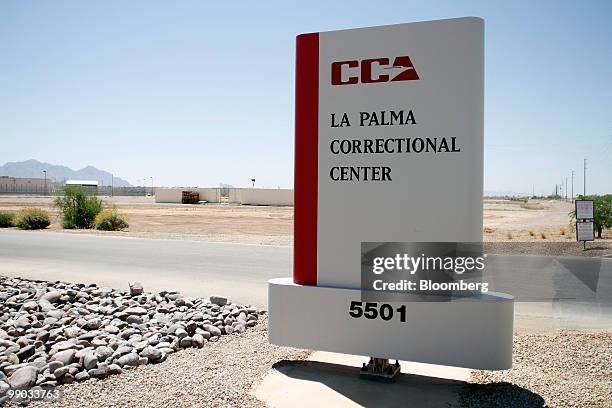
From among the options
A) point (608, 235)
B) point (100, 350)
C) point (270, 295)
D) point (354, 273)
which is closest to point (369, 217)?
point (354, 273)

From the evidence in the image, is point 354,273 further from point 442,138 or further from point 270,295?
point 442,138

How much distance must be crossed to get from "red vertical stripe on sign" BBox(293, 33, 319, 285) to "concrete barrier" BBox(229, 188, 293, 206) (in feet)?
236

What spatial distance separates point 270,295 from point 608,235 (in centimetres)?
2325

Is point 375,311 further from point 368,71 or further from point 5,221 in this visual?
point 5,221

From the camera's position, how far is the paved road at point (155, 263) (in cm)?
1113

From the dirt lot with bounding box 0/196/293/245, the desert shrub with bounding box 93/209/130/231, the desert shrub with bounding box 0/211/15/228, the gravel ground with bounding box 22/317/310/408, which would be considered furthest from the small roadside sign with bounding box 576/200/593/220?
the desert shrub with bounding box 0/211/15/228

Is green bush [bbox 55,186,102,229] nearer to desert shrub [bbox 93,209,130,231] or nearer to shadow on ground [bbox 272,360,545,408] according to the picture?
desert shrub [bbox 93,209,130,231]

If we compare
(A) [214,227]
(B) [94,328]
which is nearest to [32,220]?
(A) [214,227]

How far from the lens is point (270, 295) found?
6.04 metres

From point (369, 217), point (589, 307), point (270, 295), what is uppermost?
point (369, 217)

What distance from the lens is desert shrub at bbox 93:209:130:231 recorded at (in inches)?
1079

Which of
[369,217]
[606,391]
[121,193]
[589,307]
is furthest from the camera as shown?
[121,193]

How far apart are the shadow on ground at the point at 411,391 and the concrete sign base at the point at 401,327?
0.25m

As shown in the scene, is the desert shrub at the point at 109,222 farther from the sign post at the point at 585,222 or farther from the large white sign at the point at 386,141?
the large white sign at the point at 386,141
